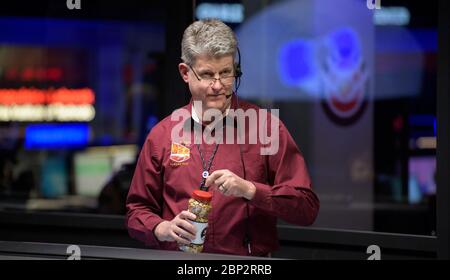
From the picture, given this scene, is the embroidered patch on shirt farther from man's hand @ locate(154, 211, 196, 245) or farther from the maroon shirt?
man's hand @ locate(154, 211, 196, 245)

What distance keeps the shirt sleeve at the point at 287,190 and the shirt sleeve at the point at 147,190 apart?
355 mm

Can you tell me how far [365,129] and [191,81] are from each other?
9.27 ft

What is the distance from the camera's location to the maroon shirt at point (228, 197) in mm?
→ 2369

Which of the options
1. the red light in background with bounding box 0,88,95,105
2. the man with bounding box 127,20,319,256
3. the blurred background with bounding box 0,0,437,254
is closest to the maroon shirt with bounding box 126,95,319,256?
the man with bounding box 127,20,319,256

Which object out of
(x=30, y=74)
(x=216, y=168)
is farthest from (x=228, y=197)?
(x=30, y=74)

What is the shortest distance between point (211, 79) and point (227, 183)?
1.27 ft

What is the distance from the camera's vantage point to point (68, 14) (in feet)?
17.8

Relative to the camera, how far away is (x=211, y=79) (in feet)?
7.73

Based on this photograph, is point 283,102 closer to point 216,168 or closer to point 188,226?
point 216,168

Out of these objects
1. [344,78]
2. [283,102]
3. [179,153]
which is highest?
[344,78]

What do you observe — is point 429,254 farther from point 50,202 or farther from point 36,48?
point 36,48

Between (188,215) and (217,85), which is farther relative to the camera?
(217,85)

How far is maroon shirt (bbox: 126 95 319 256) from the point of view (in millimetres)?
2369

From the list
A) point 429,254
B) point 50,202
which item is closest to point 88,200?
point 50,202
